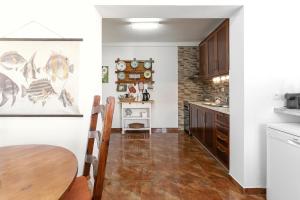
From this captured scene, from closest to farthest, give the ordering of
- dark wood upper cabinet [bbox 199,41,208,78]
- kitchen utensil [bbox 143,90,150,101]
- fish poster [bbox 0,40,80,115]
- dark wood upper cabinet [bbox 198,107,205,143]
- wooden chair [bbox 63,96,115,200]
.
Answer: wooden chair [bbox 63,96,115,200] < fish poster [bbox 0,40,80,115] < dark wood upper cabinet [bbox 198,107,205,143] < dark wood upper cabinet [bbox 199,41,208,78] < kitchen utensil [bbox 143,90,150,101]

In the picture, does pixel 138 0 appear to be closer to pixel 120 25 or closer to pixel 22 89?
pixel 22 89

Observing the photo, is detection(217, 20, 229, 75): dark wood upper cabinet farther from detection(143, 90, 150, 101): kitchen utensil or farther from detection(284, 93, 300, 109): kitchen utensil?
detection(143, 90, 150, 101): kitchen utensil

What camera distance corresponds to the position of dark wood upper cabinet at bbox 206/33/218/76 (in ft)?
13.5

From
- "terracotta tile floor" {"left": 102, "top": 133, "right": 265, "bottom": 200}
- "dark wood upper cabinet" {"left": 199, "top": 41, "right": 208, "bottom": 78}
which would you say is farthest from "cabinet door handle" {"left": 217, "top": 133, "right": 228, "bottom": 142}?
"dark wood upper cabinet" {"left": 199, "top": 41, "right": 208, "bottom": 78}

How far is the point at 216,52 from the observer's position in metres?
4.10

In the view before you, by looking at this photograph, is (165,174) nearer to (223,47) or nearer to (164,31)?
(223,47)

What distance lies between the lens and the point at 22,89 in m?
2.41

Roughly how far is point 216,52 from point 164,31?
1430 millimetres

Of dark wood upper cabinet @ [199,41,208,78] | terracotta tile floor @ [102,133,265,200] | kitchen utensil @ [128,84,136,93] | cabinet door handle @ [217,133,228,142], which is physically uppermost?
dark wood upper cabinet @ [199,41,208,78]

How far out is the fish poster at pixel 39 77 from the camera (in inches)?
94.1

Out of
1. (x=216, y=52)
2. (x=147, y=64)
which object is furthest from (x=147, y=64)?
(x=216, y=52)

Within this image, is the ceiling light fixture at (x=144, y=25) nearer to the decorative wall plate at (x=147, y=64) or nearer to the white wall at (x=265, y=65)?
the decorative wall plate at (x=147, y=64)

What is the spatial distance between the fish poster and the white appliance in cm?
203

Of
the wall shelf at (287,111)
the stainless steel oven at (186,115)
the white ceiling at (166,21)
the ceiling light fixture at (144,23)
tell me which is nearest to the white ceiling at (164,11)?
the white ceiling at (166,21)
